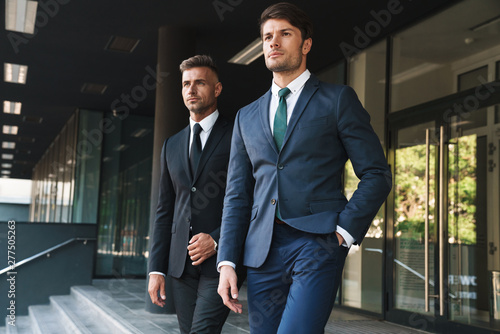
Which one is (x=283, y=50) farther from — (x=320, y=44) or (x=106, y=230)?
(x=106, y=230)

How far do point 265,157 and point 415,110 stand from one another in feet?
13.4

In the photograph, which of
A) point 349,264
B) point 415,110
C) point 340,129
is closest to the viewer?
point 340,129

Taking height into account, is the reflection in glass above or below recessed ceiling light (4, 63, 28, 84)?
below

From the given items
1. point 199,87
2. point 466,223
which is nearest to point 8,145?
point 466,223

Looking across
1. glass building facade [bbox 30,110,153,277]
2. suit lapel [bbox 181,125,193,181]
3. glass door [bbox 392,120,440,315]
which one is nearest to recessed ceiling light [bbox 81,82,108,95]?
glass building facade [bbox 30,110,153,277]

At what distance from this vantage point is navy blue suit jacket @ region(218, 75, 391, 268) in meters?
1.44

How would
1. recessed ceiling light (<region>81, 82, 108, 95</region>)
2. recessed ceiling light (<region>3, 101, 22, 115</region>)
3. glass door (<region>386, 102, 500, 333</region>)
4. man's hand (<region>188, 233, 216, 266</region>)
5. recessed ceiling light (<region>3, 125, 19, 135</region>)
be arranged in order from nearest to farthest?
man's hand (<region>188, 233, 216, 266</region>)
glass door (<region>386, 102, 500, 333</region>)
recessed ceiling light (<region>81, 82, 108, 95</region>)
recessed ceiling light (<region>3, 101, 22, 115</region>)
recessed ceiling light (<region>3, 125, 19, 135</region>)

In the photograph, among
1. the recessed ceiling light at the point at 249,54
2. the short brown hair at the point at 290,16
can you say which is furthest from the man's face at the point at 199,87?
the recessed ceiling light at the point at 249,54

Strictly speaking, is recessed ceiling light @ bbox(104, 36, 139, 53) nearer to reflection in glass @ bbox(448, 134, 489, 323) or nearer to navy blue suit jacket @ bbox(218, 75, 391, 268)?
reflection in glass @ bbox(448, 134, 489, 323)

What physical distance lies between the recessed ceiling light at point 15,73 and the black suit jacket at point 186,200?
616 centimetres

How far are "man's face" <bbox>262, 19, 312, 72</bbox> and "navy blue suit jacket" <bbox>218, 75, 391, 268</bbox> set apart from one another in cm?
9

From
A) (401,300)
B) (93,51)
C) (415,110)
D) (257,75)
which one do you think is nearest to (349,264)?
(401,300)

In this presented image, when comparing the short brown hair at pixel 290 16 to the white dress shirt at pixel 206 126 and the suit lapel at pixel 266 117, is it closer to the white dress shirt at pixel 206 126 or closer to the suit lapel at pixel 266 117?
the suit lapel at pixel 266 117

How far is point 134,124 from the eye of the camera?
10.3 metres
